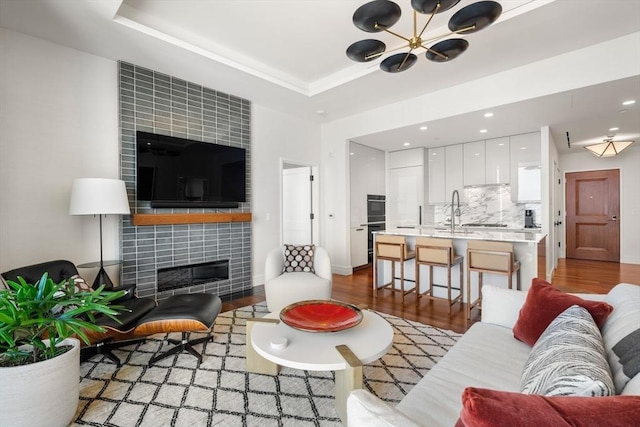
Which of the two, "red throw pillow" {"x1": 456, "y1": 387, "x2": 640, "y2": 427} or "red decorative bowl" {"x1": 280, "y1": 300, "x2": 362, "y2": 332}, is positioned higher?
"red throw pillow" {"x1": 456, "y1": 387, "x2": 640, "y2": 427}

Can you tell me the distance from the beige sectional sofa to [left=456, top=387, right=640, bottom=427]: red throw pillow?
5.9 inches

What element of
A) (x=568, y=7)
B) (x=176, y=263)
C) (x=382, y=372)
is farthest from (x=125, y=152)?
(x=568, y=7)

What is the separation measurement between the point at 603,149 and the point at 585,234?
2.15m

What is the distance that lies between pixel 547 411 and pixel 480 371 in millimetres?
891

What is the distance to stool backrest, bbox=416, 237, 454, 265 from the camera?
345 cm

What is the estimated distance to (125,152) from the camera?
131 inches

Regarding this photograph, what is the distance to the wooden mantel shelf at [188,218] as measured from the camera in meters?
3.34

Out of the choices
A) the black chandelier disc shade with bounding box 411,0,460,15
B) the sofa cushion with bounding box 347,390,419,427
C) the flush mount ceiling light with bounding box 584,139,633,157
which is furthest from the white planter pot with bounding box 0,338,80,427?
the flush mount ceiling light with bounding box 584,139,633,157

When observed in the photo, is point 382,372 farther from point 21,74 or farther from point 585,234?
point 585,234

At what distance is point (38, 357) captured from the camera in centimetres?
157

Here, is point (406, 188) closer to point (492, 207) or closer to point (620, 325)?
point (492, 207)

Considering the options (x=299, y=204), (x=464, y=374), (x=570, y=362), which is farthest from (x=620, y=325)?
(x=299, y=204)

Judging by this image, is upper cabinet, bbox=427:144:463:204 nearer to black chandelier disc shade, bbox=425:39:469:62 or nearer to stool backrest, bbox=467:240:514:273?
stool backrest, bbox=467:240:514:273

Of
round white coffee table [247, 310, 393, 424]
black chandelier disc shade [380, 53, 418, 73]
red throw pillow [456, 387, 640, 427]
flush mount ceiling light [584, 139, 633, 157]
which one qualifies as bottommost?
round white coffee table [247, 310, 393, 424]
